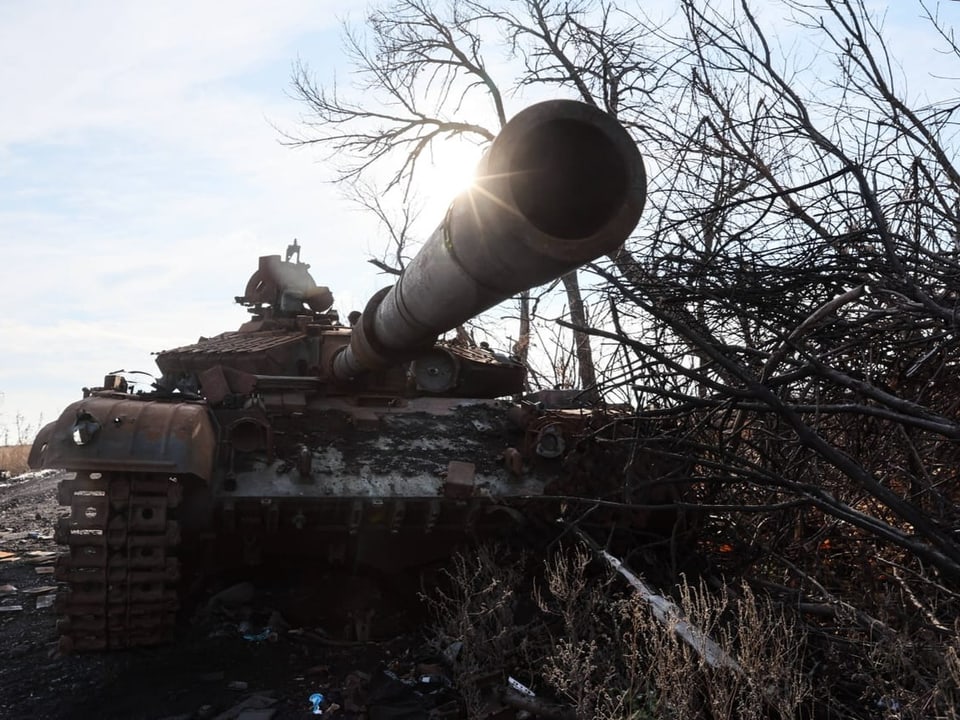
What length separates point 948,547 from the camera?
343 centimetres

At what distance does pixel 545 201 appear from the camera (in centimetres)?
232

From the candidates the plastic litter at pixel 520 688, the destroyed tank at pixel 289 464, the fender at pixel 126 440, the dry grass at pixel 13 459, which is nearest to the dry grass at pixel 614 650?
the plastic litter at pixel 520 688

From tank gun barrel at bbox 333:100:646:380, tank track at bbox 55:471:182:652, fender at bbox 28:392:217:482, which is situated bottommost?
tank track at bbox 55:471:182:652

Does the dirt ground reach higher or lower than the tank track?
lower

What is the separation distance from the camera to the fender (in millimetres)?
5555

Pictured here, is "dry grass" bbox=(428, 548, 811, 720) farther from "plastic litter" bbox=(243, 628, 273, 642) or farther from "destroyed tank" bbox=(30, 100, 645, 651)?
"plastic litter" bbox=(243, 628, 273, 642)

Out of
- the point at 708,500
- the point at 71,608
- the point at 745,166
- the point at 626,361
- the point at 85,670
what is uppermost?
the point at 745,166

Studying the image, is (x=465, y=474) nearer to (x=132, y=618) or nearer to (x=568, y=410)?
(x=568, y=410)

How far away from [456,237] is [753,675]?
2.31m

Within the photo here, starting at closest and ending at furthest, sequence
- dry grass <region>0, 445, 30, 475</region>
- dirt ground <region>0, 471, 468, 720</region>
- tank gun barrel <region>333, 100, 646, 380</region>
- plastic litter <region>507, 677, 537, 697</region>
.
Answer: tank gun barrel <region>333, 100, 646, 380</region> → plastic litter <region>507, 677, 537, 697</region> → dirt ground <region>0, 471, 468, 720</region> → dry grass <region>0, 445, 30, 475</region>

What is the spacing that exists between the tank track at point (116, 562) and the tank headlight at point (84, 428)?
27 cm

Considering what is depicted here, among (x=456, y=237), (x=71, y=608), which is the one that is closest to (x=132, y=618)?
(x=71, y=608)

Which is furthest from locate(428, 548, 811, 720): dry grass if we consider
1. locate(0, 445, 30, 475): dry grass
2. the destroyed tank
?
locate(0, 445, 30, 475): dry grass

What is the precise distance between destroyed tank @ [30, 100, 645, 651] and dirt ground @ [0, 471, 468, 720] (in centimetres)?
28
